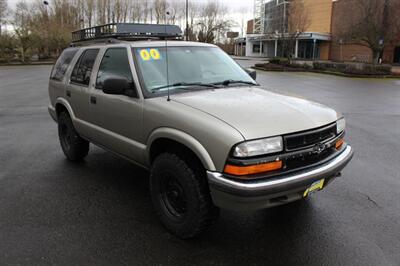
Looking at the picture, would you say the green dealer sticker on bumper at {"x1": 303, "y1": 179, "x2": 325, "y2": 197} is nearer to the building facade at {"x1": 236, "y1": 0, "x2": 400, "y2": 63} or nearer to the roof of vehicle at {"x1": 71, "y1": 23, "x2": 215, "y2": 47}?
the roof of vehicle at {"x1": 71, "y1": 23, "x2": 215, "y2": 47}

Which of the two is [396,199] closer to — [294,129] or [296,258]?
[296,258]

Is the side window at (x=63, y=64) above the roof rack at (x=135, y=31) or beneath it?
beneath

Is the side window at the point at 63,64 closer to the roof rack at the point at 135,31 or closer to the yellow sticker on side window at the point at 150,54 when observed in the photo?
the roof rack at the point at 135,31

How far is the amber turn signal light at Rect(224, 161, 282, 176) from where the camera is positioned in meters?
2.83

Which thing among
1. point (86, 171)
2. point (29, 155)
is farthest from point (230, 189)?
point (29, 155)

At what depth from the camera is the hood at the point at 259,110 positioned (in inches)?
115

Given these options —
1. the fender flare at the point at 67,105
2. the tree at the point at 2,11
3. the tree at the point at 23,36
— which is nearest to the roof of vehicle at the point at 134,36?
the fender flare at the point at 67,105

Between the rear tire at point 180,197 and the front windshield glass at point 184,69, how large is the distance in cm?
85

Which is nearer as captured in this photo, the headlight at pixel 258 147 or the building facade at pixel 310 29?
the headlight at pixel 258 147

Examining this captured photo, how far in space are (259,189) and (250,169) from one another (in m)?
0.17

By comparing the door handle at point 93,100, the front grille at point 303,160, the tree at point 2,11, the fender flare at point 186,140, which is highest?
A: the tree at point 2,11

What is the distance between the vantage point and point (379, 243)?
333 centimetres

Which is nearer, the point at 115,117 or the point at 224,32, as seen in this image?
the point at 115,117

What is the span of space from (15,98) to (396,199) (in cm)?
1272
